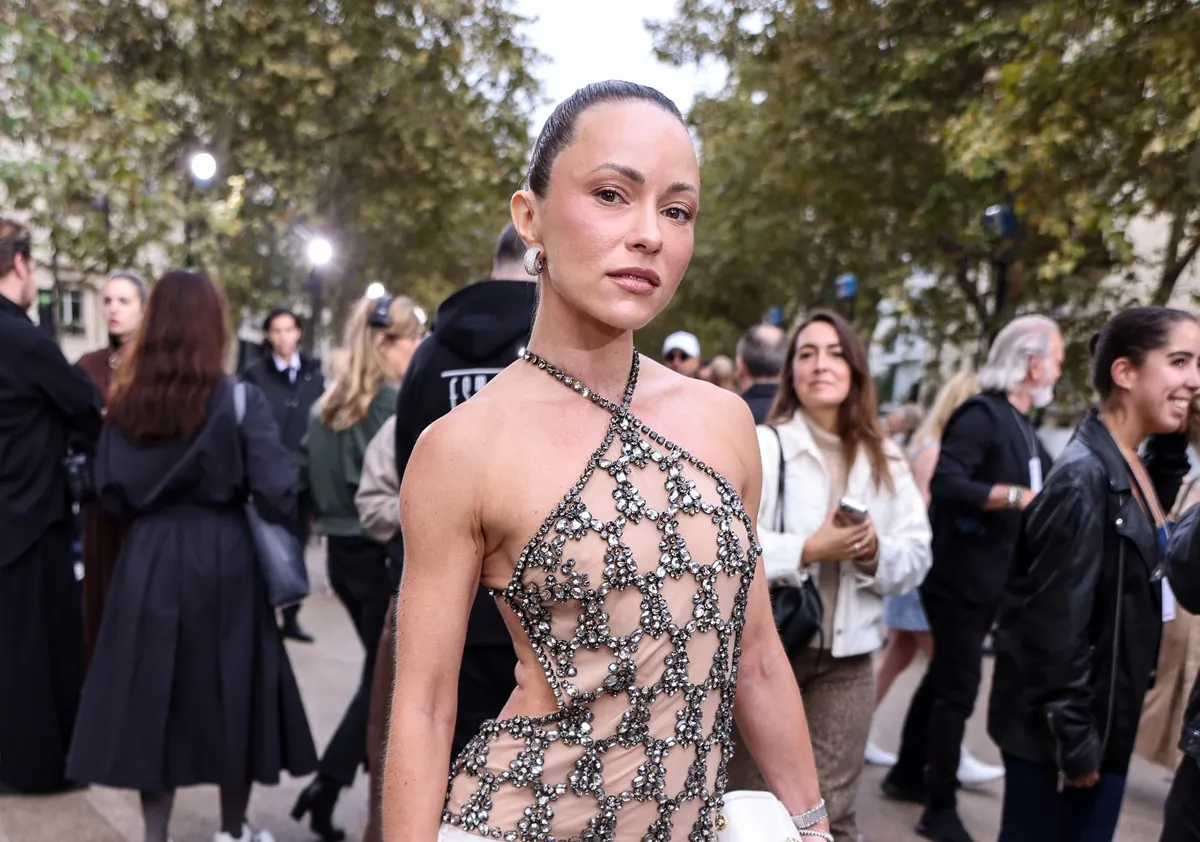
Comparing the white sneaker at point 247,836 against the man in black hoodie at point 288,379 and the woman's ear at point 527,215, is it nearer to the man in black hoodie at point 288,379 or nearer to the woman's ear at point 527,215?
the woman's ear at point 527,215

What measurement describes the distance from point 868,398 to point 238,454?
249 centimetres

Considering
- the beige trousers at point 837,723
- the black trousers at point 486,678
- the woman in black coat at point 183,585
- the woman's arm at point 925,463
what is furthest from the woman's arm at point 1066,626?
the woman's arm at point 925,463

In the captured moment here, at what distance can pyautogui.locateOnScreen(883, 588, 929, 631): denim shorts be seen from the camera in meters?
6.92

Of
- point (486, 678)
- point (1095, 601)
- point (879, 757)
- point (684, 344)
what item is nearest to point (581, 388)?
point (486, 678)

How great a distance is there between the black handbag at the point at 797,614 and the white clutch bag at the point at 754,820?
218cm

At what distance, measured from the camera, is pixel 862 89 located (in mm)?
14711

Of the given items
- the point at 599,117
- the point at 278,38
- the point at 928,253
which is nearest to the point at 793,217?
the point at 928,253

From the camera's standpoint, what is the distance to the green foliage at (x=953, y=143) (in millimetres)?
8539

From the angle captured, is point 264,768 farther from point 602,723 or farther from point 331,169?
point 331,169

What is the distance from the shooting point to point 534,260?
1905 mm

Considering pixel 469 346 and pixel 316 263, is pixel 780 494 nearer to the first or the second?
pixel 469 346

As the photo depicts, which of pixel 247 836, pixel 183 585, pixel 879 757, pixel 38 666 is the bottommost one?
pixel 247 836

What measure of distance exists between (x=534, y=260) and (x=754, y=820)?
0.96 metres

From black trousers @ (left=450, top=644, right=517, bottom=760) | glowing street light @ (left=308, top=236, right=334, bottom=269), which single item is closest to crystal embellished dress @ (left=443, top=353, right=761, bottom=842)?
black trousers @ (left=450, top=644, right=517, bottom=760)
